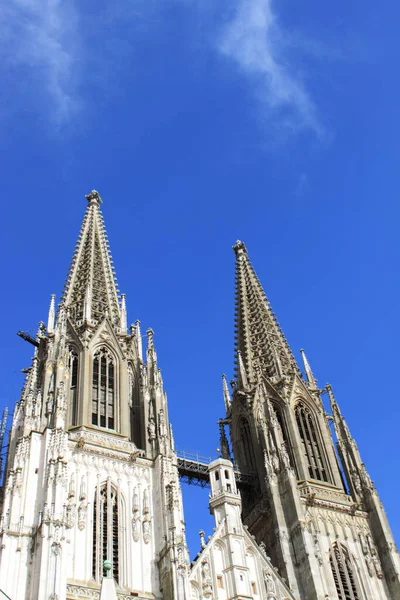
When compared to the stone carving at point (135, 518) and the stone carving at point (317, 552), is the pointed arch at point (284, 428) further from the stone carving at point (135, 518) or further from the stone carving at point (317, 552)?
the stone carving at point (135, 518)

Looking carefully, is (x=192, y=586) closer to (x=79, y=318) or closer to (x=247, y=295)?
(x=79, y=318)

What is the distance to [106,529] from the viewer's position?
107 feet

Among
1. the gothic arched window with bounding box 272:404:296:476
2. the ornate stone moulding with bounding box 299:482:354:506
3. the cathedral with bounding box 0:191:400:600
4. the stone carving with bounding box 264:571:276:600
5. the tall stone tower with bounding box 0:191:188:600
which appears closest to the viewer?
the tall stone tower with bounding box 0:191:188:600

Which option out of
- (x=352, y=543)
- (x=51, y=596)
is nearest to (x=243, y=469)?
(x=352, y=543)

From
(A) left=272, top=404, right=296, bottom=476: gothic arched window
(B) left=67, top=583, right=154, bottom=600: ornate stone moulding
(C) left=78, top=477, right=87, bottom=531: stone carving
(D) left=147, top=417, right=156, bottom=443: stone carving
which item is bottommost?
(B) left=67, top=583, right=154, bottom=600: ornate stone moulding

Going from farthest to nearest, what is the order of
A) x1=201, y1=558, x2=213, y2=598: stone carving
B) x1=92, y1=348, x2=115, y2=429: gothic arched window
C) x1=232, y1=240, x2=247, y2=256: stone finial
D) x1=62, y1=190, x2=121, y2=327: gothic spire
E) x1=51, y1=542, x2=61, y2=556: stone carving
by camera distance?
x1=232, y1=240, x2=247, y2=256: stone finial
x1=62, y1=190, x2=121, y2=327: gothic spire
x1=92, y1=348, x2=115, y2=429: gothic arched window
x1=201, y1=558, x2=213, y2=598: stone carving
x1=51, y1=542, x2=61, y2=556: stone carving

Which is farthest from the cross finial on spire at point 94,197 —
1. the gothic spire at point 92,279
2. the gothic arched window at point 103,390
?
the gothic arched window at point 103,390

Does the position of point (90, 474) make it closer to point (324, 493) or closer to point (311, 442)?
point (324, 493)

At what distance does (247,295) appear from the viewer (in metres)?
57.1

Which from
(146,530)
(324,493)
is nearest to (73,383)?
(146,530)

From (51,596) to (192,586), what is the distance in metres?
7.28

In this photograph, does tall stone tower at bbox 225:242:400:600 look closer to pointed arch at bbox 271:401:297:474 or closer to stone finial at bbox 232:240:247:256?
pointed arch at bbox 271:401:297:474

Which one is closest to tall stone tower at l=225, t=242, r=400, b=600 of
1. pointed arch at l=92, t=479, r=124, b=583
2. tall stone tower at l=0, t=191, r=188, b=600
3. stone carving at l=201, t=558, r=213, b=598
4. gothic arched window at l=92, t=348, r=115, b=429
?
stone carving at l=201, t=558, r=213, b=598

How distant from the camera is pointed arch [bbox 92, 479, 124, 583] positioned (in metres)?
31.2
